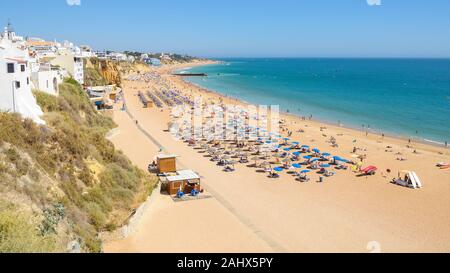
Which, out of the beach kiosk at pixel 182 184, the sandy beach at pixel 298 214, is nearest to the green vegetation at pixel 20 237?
the sandy beach at pixel 298 214

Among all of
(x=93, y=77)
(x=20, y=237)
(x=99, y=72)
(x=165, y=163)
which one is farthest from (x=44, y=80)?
(x=99, y=72)

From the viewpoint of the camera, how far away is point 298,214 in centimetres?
Answer: 1398

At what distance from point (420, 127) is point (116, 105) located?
29644mm

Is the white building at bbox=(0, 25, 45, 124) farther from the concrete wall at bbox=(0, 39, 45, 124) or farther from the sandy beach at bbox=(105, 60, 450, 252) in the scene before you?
the sandy beach at bbox=(105, 60, 450, 252)

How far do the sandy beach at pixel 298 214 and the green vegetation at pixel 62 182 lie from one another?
1.15 meters

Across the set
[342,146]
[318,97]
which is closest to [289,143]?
[342,146]

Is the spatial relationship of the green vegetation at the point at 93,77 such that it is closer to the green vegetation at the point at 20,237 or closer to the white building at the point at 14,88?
the white building at the point at 14,88

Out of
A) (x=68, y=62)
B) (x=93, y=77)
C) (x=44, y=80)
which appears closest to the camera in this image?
(x=44, y=80)

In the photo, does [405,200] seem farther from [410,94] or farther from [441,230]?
[410,94]

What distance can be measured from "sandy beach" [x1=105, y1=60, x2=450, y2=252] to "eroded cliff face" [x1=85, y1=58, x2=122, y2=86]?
84.6 ft

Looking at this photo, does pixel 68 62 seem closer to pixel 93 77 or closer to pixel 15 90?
pixel 93 77

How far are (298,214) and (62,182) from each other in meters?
8.19

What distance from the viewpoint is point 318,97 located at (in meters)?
56.5

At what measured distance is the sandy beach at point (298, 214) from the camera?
1158 centimetres
